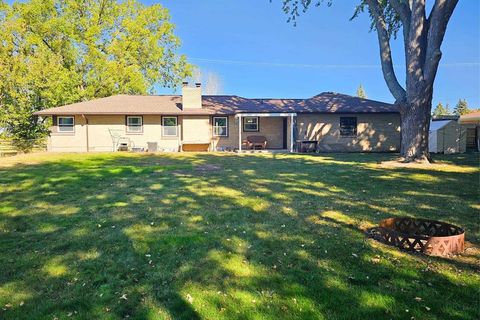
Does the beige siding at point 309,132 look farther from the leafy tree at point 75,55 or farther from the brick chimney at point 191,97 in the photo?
the leafy tree at point 75,55

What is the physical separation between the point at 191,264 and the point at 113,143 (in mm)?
19500

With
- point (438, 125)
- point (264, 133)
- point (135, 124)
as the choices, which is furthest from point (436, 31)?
point (135, 124)

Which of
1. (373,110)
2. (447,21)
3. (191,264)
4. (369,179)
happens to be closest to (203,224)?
(191,264)

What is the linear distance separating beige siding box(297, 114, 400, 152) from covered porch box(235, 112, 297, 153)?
1.41 meters

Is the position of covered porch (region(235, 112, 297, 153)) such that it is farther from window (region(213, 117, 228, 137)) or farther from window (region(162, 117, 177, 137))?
window (region(162, 117, 177, 137))

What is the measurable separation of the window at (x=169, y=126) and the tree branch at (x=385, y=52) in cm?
1312

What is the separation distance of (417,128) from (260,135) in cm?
1089

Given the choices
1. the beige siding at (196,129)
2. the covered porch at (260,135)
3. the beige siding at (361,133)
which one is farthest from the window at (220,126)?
the beige siding at (361,133)

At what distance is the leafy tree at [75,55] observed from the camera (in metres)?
25.6

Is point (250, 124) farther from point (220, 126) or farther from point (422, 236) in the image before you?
point (422, 236)

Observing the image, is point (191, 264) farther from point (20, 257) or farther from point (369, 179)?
point (369, 179)

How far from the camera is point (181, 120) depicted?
2219cm

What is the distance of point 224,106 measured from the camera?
23516mm

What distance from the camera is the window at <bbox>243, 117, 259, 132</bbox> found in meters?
22.7
